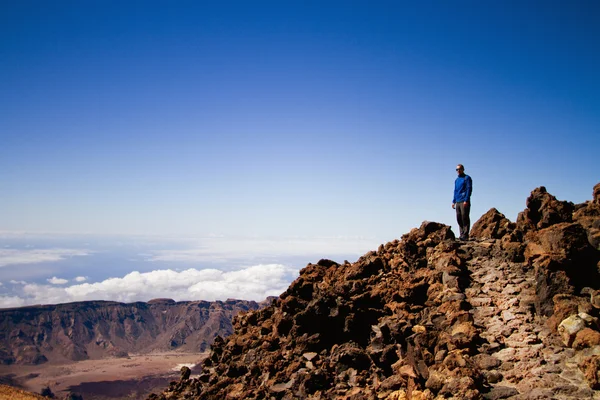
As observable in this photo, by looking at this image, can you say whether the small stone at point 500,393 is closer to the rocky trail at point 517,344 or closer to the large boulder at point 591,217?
the rocky trail at point 517,344

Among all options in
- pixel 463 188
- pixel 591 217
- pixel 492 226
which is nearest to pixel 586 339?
pixel 591 217

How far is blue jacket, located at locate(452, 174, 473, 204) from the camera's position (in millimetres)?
19031

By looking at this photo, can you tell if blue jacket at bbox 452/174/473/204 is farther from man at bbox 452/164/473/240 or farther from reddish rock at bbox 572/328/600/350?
reddish rock at bbox 572/328/600/350

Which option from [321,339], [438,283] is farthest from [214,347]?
[438,283]

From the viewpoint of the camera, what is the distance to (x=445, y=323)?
47.2 feet

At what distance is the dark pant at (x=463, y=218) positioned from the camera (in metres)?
19.4

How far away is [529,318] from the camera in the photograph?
13.2m

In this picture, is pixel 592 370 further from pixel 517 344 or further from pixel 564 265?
pixel 564 265

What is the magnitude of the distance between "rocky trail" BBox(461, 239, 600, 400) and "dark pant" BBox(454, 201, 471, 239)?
9.72 feet

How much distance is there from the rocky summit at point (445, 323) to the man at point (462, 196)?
1250 mm

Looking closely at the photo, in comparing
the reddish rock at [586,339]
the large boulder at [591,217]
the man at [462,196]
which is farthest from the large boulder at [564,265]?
the man at [462,196]

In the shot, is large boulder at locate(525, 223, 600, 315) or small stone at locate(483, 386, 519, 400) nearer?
small stone at locate(483, 386, 519, 400)

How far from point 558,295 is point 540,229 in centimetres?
546

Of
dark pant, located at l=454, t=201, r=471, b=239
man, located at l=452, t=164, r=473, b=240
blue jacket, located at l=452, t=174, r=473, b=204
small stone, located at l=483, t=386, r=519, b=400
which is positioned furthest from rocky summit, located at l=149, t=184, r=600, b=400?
blue jacket, located at l=452, t=174, r=473, b=204
